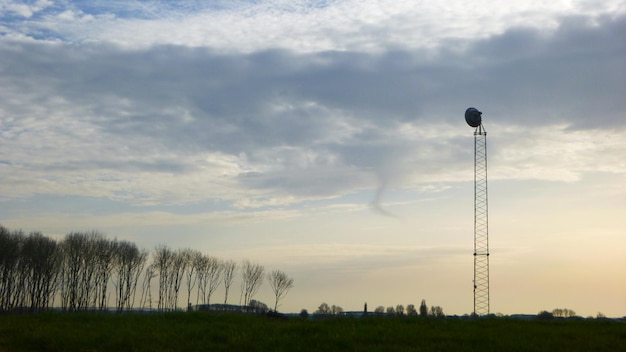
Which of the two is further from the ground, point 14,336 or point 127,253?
point 127,253

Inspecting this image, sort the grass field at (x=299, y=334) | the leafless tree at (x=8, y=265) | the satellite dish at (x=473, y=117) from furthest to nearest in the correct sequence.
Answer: the leafless tree at (x=8, y=265) < the satellite dish at (x=473, y=117) < the grass field at (x=299, y=334)

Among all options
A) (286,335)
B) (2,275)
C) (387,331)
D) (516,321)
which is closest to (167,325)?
(286,335)

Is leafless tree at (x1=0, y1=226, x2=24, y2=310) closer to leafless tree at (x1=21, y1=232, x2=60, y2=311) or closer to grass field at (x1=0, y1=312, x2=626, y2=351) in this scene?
leafless tree at (x1=21, y1=232, x2=60, y2=311)

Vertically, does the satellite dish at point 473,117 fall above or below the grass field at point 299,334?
above

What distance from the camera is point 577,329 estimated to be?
78.7 feet

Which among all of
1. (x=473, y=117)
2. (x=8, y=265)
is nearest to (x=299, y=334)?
(x=473, y=117)

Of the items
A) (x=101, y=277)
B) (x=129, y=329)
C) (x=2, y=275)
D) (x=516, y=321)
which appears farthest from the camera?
(x=101, y=277)

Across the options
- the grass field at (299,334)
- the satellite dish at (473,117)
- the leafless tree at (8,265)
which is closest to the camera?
the grass field at (299,334)

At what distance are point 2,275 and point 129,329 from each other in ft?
289

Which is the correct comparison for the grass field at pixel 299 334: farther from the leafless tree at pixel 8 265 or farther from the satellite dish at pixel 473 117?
the leafless tree at pixel 8 265

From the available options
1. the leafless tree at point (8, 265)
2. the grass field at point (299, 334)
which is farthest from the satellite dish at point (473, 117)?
the leafless tree at point (8, 265)

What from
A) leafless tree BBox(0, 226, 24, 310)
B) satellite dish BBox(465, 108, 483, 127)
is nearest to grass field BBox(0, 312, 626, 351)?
satellite dish BBox(465, 108, 483, 127)

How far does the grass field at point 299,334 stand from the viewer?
20500 mm

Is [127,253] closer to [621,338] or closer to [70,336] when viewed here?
[70,336]
